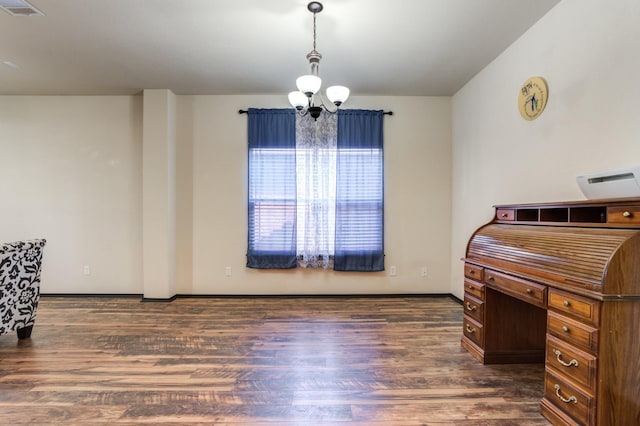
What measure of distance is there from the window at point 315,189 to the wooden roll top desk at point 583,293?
83.2 inches

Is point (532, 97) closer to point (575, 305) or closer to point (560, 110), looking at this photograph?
point (560, 110)

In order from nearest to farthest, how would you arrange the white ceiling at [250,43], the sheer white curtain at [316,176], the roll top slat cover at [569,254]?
1. the roll top slat cover at [569,254]
2. the white ceiling at [250,43]
3. the sheer white curtain at [316,176]

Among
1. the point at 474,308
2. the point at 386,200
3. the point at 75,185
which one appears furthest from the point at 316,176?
the point at 75,185

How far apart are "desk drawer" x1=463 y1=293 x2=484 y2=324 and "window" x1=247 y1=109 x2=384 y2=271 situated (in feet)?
5.36

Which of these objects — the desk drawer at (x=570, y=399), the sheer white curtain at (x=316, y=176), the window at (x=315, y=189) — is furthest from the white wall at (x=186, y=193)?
the desk drawer at (x=570, y=399)

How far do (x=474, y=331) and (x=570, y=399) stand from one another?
0.94 m

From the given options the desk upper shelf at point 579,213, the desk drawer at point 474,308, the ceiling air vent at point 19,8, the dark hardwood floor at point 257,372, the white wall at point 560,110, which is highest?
the ceiling air vent at point 19,8

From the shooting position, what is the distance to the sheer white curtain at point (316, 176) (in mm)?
4246

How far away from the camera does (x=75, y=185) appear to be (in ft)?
14.3

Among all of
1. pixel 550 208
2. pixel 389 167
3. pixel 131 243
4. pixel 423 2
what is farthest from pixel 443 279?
pixel 131 243

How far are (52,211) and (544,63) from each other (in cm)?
606

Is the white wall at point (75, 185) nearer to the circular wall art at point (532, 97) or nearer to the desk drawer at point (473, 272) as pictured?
the desk drawer at point (473, 272)

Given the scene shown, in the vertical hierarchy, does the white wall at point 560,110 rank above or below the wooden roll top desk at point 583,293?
above

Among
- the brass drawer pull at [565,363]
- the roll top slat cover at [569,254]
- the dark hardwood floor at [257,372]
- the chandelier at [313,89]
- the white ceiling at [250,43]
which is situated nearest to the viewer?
the roll top slat cover at [569,254]
